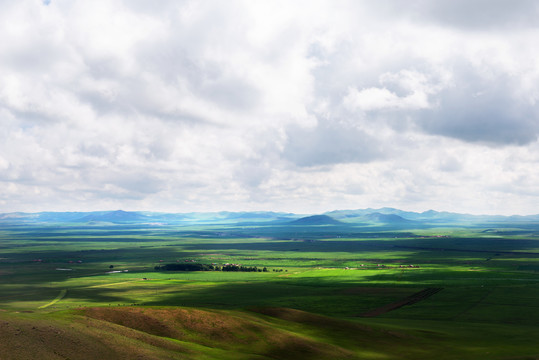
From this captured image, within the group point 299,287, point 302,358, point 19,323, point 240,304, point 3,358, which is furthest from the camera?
point 299,287

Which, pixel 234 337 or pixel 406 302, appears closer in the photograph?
pixel 234 337

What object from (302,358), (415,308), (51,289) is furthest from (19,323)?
(51,289)

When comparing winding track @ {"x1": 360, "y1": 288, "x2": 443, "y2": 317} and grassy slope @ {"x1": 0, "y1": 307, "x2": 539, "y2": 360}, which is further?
winding track @ {"x1": 360, "y1": 288, "x2": 443, "y2": 317}

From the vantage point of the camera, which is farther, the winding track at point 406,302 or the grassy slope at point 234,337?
the winding track at point 406,302

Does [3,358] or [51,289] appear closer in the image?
[3,358]

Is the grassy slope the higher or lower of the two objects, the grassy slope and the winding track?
the higher

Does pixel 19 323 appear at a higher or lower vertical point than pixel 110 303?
higher

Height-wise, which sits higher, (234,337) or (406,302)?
(234,337)

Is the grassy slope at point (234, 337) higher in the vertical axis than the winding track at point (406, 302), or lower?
higher

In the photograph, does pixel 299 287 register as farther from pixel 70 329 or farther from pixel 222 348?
pixel 70 329

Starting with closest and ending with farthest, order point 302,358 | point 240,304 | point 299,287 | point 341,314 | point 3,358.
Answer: point 3,358
point 302,358
point 341,314
point 240,304
point 299,287

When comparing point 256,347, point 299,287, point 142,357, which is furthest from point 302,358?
point 299,287
